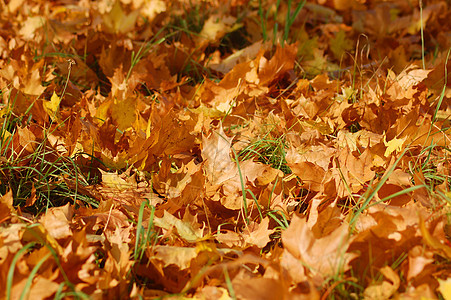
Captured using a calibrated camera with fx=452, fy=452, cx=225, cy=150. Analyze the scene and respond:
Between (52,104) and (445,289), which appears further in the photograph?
(52,104)

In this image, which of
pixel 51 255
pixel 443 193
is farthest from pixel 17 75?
pixel 443 193

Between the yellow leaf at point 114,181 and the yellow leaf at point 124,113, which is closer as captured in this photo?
the yellow leaf at point 114,181

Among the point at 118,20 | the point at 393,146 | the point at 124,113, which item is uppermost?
the point at 118,20

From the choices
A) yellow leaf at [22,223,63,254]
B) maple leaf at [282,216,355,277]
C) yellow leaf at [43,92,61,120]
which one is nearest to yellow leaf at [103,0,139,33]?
yellow leaf at [43,92,61,120]

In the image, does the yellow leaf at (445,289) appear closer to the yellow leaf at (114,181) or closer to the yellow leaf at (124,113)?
the yellow leaf at (114,181)

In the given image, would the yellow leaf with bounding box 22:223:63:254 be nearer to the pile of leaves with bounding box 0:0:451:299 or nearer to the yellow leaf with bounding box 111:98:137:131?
the pile of leaves with bounding box 0:0:451:299

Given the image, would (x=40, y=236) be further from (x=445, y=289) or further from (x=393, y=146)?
(x=393, y=146)

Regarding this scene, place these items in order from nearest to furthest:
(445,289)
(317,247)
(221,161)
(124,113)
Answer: (445,289) → (317,247) → (221,161) → (124,113)

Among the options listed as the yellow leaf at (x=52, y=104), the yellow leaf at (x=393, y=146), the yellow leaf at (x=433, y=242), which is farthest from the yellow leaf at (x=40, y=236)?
the yellow leaf at (x=393, y=146)

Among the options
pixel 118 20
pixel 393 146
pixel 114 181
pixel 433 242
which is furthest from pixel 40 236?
pixel 118 20

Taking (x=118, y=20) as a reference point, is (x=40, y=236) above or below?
below
